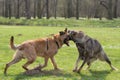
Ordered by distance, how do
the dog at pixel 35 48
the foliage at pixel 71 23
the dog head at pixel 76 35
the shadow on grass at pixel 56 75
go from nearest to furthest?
1. the dog at pixel 35 48
2. the shadow on grass at pixel 56 75
3. the dog head at pixel 76 35
4. the foliage at pixel 71 23

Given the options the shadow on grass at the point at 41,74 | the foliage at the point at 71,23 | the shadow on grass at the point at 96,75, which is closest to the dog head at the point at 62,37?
the shadow on grass at the point at 41,74

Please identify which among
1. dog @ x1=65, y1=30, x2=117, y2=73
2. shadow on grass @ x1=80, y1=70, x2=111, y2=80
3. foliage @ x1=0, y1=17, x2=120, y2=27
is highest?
dog @ x1=65, y1=30, x2=117, y2=73

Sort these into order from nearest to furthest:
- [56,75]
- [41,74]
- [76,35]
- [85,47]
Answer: [56,75]
[41,74]
[76,35]
[85,47]

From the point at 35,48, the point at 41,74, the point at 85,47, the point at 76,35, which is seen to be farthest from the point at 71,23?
the point at 35,48

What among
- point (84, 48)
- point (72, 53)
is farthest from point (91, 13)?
point (84, 48)

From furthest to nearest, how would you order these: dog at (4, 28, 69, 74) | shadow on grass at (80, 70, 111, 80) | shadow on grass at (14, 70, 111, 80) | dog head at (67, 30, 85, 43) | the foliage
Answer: the foliage → dog head at (67, 30, 85, 43) → shadow on grass at (80, 70, 111, 80) → shadow on grass at (14, 70, 111, 80) → dog at (4, 28, 69, 74)

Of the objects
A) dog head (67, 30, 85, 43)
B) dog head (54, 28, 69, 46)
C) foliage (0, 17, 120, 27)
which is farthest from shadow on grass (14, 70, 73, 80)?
foliage (0, 17, 120, 27)

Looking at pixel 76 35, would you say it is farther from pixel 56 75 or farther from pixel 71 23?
pixel 71 23

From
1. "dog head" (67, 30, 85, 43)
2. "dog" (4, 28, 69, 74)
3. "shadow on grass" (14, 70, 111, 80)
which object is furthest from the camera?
"dog head" (67, 30, 85, 43)

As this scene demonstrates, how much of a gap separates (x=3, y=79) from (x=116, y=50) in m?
10.3

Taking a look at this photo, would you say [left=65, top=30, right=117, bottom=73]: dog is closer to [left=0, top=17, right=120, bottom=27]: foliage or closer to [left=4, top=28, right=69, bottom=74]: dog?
[left=4, top=28, right=69, bottom=74]: dog

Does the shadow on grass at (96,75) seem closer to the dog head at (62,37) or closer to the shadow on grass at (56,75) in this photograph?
the shadow on grass at (56,75)

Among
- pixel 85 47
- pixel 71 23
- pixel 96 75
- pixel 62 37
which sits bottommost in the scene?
pixel 96 75

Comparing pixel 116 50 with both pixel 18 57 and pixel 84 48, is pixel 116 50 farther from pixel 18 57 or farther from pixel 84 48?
pixel 18 57
